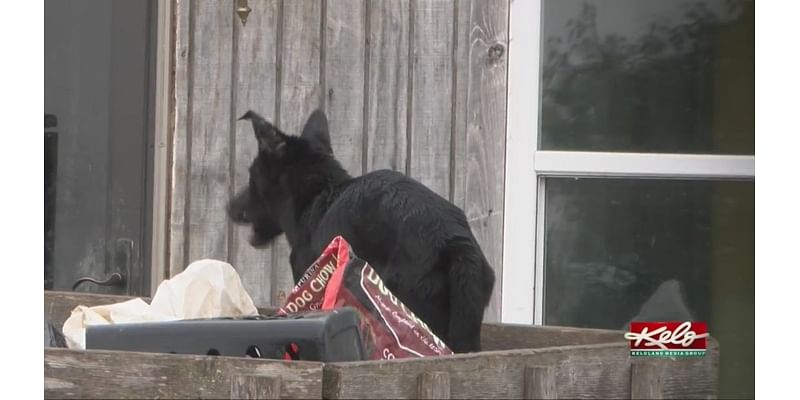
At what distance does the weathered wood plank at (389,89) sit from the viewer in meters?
3.46

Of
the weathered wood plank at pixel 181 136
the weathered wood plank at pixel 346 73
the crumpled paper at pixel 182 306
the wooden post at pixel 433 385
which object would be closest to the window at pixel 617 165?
the weathered wood plank at pixel 346 73

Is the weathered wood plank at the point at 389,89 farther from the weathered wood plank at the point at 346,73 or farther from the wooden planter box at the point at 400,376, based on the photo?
the wooden planter box at the point at 400,376

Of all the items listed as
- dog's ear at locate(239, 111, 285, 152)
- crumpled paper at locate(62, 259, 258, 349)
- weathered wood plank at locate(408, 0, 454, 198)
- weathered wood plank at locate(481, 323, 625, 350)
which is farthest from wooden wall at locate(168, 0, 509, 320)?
crumpled paper at locate(62, 259, 258, 349)

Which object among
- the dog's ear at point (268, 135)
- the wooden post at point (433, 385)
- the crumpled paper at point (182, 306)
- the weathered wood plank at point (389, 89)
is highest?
the weathered wood plank at point (389, 89)

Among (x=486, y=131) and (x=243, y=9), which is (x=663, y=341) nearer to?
(x=486, y=131)

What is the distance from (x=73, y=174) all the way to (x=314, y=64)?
31.3 inches

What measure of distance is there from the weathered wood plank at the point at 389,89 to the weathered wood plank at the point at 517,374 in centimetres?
137

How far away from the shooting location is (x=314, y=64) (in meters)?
3.48

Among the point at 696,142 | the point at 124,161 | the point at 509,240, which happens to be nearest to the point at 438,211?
the point at 509,240

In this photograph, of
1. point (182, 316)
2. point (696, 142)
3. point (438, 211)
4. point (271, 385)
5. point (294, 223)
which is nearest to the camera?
point (271, 385)

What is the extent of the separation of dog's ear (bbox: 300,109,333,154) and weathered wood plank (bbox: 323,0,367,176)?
0.84ft

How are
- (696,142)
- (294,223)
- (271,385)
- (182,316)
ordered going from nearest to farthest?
(271,385)
(182,316)
(294,223)
(696,142)

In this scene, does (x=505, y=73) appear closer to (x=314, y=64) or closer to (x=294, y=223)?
(x=314, y=64)

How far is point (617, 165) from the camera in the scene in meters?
3.38
